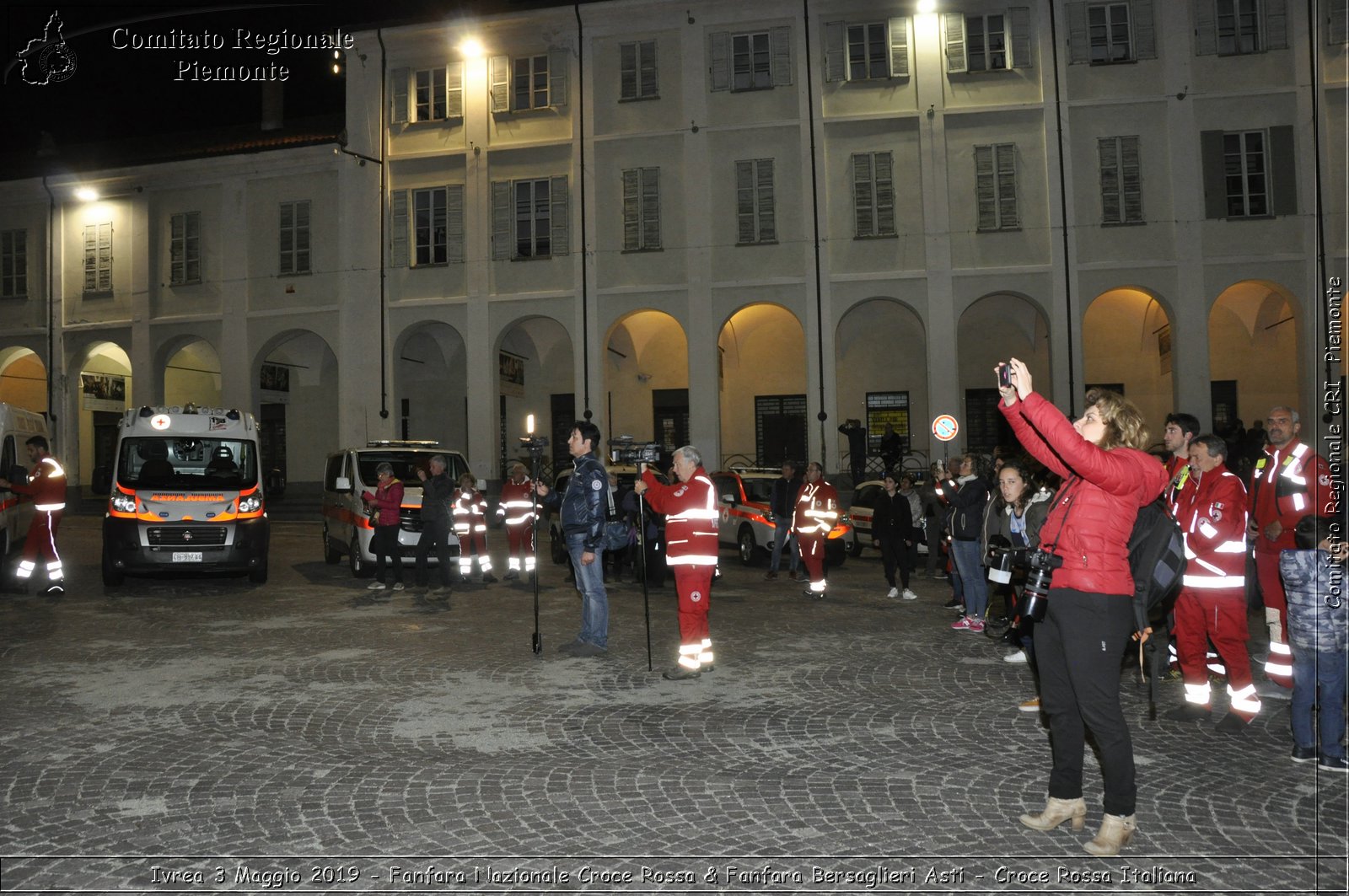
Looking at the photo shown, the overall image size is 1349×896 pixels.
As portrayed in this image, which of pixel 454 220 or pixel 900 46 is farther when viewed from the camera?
pixel 454 220

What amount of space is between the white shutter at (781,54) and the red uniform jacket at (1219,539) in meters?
22.9

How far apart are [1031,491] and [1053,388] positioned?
59.5 feet

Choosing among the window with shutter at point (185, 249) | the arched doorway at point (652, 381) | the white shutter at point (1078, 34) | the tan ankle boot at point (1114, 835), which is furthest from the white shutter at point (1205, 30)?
the window with shutter at point (185, 249)

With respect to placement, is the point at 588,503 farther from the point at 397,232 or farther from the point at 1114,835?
the point at 397,232

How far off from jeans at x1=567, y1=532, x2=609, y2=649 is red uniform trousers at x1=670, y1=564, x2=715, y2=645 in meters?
1.12

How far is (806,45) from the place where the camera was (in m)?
26.8

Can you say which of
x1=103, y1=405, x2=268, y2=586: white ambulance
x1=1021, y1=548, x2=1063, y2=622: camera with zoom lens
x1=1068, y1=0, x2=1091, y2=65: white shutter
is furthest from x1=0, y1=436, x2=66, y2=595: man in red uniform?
Answer: x1=1068, y1=0, x2=1091, y2=65: white shutter

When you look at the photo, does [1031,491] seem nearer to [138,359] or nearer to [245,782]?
[245,782]

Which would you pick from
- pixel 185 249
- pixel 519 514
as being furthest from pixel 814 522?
pixel 185 249

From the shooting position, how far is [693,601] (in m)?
7.89

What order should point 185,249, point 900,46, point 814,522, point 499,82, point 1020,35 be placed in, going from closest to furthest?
point 814,522, point 1020,35, point 900,46, point 499,82, point 185,249

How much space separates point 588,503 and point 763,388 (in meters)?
23.0

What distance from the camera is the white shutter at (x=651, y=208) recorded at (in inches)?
1083

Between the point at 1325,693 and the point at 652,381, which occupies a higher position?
the point at 652,381
